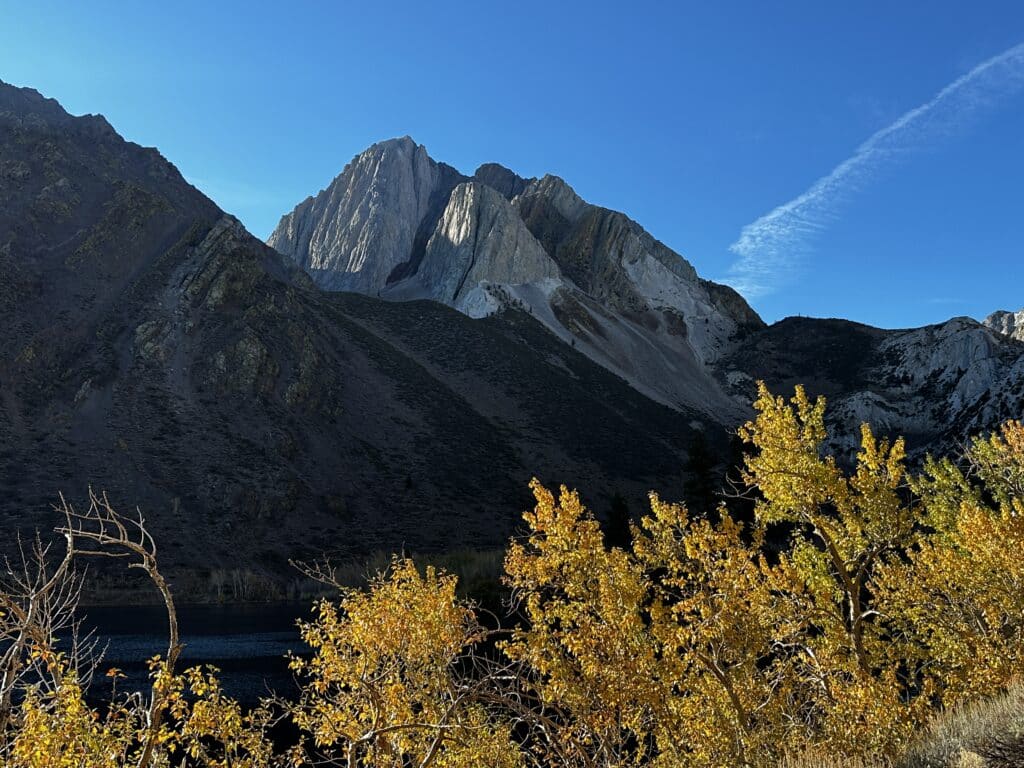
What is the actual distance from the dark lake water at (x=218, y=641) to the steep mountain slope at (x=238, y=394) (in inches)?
459

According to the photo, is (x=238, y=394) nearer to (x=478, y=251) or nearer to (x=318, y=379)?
(x=318, y=379)

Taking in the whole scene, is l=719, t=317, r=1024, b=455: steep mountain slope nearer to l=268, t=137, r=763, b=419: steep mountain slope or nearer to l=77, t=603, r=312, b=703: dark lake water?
l=268, t=137, r=763, b=419: steep mountain slope

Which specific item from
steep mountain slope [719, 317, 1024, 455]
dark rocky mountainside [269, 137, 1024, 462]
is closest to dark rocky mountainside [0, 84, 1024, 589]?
steep mountain slope [719, 317, 1024, 455]

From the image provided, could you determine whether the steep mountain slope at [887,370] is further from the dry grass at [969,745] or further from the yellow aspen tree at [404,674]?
the yellow aspen tree at [404,674]

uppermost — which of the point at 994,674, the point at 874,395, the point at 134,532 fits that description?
the point at 874,395

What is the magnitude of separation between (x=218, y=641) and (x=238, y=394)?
5957 centimetres

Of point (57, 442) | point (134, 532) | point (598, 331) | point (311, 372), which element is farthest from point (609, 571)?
point (598, 331)

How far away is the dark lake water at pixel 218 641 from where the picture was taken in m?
37.5

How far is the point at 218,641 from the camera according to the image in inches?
1896

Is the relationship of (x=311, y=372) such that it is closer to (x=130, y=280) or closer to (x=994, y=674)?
(x=130, y=280)

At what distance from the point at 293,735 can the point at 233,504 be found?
58.5 meters

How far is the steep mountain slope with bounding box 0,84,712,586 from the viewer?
82.1 meters

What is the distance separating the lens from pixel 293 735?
29.7 metres

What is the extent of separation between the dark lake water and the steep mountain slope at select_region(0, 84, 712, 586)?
38.2ft
